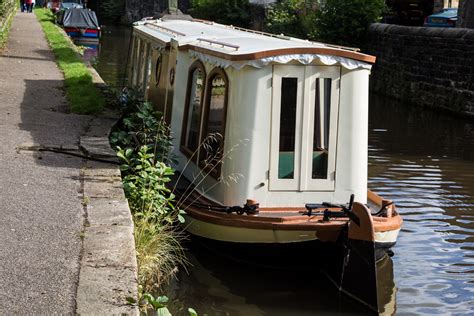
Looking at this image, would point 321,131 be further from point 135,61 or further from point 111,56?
point 111,56

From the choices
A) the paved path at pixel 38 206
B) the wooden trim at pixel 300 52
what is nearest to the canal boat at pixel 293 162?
the wooden trim at pixel 300 52

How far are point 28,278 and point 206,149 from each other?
12.0 feet

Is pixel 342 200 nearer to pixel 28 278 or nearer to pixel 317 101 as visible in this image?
pixel 317 101

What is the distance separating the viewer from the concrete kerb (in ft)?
17.3

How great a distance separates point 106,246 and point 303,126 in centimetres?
257

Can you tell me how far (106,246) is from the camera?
6168 mm

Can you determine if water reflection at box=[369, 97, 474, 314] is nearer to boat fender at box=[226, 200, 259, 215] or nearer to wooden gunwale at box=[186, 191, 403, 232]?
wooden gunwale at box=[186, 191, 403, 232]

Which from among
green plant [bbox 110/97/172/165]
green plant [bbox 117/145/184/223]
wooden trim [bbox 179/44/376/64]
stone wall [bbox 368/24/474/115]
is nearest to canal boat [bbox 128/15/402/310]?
wooden trim [bbox 179/44/376/64]

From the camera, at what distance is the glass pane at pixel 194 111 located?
9359mm

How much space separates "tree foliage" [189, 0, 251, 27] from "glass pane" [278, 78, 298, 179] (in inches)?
1112

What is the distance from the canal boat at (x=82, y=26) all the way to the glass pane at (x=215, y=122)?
89.7 feet

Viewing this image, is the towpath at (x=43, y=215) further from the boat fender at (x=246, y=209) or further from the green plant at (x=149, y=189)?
the boat fender at (x=246, y=209)

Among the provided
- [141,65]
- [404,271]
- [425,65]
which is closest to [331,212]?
[404,271]

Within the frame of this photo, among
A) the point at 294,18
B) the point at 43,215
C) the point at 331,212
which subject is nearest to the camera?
the point at 43,215
